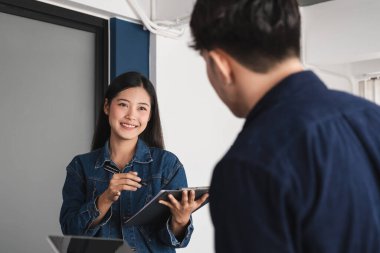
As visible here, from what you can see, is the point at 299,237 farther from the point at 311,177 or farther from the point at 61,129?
the point at 61,129

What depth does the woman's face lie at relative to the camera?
1715 millimetres

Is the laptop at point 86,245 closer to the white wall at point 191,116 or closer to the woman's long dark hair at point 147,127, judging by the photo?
the woman's long dark hair at point 147,127

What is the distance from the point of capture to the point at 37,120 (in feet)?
8.25

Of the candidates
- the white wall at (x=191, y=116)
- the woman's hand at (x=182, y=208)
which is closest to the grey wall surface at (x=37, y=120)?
the white wall at (x=191, y=116)

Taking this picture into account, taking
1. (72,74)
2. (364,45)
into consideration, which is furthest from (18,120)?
(364,45)

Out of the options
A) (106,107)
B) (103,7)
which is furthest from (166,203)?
(103,7)

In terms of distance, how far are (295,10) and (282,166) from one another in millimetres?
270

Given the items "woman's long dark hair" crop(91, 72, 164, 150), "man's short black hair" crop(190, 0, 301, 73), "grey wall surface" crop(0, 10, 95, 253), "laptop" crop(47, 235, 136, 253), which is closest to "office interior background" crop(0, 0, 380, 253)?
"grey wall surface" crop(0, 10, 95, 253)

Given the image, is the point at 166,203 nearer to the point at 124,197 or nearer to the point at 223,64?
the point at 124,197

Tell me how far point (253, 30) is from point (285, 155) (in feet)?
0.65

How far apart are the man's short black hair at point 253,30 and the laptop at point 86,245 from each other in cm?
69

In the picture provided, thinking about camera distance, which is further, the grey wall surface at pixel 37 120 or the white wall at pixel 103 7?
the white wall at pixel 103 7

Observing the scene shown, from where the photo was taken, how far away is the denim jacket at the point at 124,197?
5.25 feet

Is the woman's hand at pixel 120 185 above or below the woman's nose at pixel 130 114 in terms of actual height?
below
